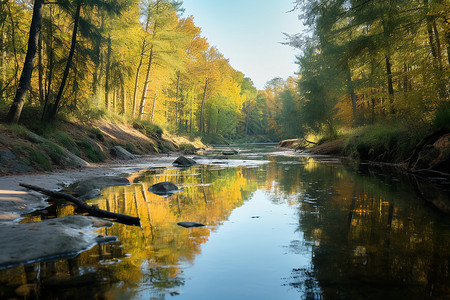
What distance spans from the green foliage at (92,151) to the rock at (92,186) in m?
5.65

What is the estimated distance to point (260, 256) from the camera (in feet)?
9.80

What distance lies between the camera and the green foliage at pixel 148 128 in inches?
877

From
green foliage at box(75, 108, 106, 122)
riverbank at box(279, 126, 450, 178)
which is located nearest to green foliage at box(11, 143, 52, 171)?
green foliage at box(75, 108, 106, 122)

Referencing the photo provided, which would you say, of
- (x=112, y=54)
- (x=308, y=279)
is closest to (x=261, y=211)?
(x=308, y=279)

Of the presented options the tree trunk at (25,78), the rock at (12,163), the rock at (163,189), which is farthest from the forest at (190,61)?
the rock at (163,189)

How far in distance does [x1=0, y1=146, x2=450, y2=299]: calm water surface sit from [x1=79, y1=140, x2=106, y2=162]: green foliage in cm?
782

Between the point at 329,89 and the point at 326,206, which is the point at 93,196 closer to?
the point at 326,206

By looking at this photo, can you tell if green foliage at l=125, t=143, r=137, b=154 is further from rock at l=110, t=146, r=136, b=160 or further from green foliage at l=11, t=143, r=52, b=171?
green foliage at l=11, t=143, r=52, b=171

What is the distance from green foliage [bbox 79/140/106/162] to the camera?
41.3 ft

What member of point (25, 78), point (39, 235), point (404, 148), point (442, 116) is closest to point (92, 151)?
point (25, 78)

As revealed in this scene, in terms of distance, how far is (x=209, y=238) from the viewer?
3.52m

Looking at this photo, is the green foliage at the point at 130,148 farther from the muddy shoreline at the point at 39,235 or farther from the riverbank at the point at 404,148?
the muddy shoreline at the point at 39,235

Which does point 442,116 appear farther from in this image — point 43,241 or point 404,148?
point 43,241

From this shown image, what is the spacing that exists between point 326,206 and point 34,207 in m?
4.53
